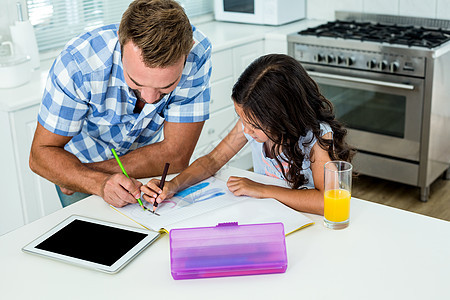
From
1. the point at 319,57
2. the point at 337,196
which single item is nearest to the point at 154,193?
the point at 337,196

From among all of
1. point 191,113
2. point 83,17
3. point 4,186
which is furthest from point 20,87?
point 191,113

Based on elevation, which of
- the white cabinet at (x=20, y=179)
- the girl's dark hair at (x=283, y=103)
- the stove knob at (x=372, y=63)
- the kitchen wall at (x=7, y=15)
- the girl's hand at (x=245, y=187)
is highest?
the kitchen wall at (x=7, y=15)

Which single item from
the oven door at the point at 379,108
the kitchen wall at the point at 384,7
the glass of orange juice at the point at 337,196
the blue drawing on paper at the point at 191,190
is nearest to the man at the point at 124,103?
the blue drawing on paper at the point at 191,190

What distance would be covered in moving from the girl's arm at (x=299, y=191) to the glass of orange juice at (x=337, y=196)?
8 centimetres

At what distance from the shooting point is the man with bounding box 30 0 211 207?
1.55m

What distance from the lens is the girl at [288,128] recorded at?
160 centimetres

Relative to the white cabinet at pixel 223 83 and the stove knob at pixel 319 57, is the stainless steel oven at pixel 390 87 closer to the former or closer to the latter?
the stove knob at pixel 319 57

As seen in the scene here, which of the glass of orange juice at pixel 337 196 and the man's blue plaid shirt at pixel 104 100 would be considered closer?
the glass of orange juice at pixel 337 196

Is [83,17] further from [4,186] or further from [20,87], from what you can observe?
[4,186]

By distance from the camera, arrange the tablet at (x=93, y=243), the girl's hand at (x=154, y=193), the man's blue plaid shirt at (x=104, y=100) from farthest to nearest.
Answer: the man's blue plaid shirt at (x=104, y=100) → the girl's hand at (x=154, y=193) → the tablet at (x=93, y=243)

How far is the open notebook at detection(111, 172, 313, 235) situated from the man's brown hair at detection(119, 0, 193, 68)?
15.3 inches

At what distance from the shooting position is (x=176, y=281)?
1.28 meters

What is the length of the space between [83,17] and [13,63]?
814 millimetres

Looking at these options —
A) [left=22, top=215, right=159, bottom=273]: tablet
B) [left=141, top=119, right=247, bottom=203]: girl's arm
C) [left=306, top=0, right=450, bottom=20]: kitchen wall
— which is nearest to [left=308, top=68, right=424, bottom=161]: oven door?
[left=306, top=0, right=450, bottom=20]: kitchen wall
